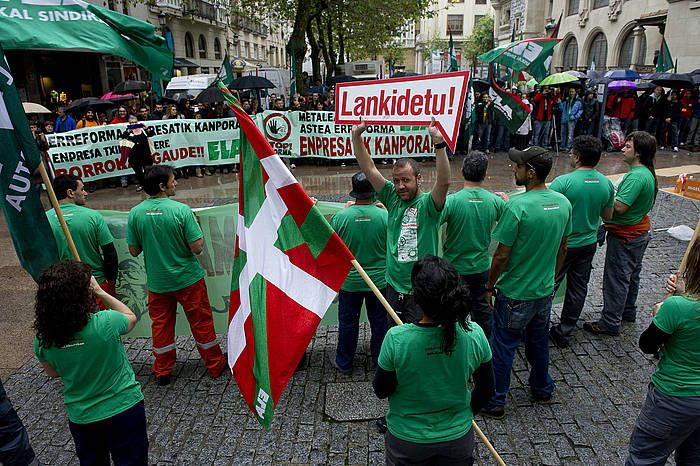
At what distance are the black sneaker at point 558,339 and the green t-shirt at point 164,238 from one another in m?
3.49

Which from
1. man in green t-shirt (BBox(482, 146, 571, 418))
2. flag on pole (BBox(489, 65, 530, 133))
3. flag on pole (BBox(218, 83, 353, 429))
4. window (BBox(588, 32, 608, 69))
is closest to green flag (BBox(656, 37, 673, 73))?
flag on pole (BBox(489, 65, 530, 133))

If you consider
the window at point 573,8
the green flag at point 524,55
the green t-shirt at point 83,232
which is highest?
the window at point 573,8

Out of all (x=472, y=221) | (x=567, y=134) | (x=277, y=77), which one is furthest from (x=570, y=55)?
(x=472, y=221)

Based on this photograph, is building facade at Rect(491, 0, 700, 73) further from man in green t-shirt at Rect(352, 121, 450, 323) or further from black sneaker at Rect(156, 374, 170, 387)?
black sneaker at Rect(156, 374, 170, 387)

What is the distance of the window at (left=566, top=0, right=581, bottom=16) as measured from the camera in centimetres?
4443

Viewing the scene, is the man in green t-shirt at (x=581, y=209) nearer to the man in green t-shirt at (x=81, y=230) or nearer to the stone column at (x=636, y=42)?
the man in green t-shirt at (x=81, y=230)

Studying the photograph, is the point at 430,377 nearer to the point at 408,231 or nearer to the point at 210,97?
the point at 408,231

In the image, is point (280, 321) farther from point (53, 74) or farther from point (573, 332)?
point (53, 74)

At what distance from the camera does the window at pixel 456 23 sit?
276 feet

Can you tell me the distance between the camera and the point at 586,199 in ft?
15.1

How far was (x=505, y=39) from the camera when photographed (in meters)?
62.2

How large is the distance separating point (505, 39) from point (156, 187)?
6549cm

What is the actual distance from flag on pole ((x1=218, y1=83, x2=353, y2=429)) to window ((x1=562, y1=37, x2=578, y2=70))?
158 ft

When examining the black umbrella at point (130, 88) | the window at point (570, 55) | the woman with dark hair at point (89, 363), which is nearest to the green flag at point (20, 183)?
the woman with dark hair at point (89, 363)
